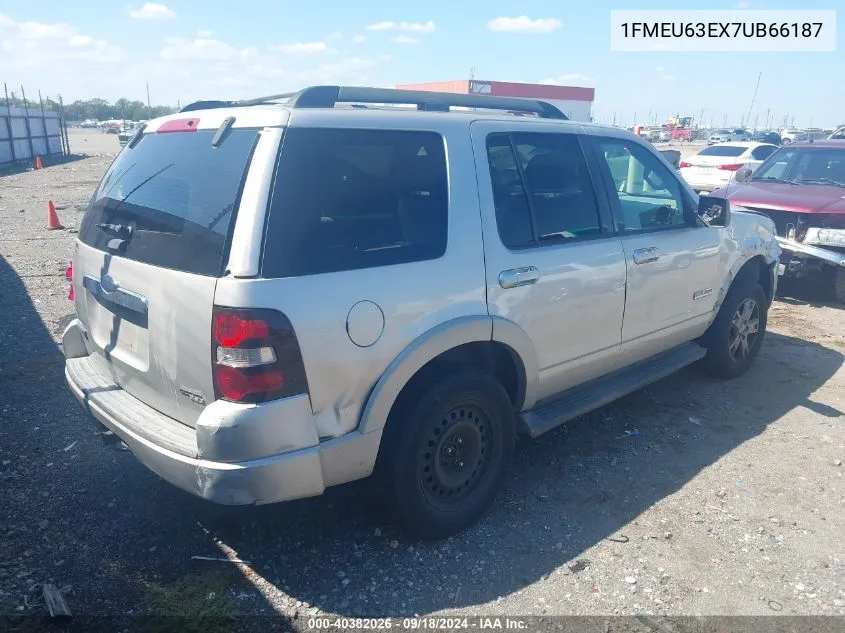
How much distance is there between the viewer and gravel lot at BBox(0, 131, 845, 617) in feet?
9.33

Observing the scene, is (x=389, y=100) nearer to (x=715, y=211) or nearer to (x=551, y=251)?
(x=551, y=251)

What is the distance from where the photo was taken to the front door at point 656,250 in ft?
13.1

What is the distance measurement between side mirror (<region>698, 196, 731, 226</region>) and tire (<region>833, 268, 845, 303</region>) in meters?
3.83

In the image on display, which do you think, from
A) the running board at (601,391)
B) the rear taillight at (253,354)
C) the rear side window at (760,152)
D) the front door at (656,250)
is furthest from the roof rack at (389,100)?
the rear side window at (760,152)

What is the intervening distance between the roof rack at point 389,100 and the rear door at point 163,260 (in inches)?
13.1

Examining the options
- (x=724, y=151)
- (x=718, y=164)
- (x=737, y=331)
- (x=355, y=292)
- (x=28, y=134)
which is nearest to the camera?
(x=355, y=292)

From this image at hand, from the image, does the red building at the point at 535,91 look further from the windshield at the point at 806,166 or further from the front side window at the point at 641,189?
the front side window at the point at 641,189

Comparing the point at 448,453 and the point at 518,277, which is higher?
the point at 518,277

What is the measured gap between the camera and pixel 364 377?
8.86 feet

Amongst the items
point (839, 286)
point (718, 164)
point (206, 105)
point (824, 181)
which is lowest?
point (839, 286)

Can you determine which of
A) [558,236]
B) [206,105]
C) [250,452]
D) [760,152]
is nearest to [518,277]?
[558,236]

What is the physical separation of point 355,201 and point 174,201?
0.80m

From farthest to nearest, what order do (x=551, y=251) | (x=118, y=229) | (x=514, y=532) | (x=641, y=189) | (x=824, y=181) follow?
(x=824, y=181)
(x=641, y=189)
(x=551, y=251)
(x=514, y=532)
(x=118, y=229)

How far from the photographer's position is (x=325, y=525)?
3.33 metres
